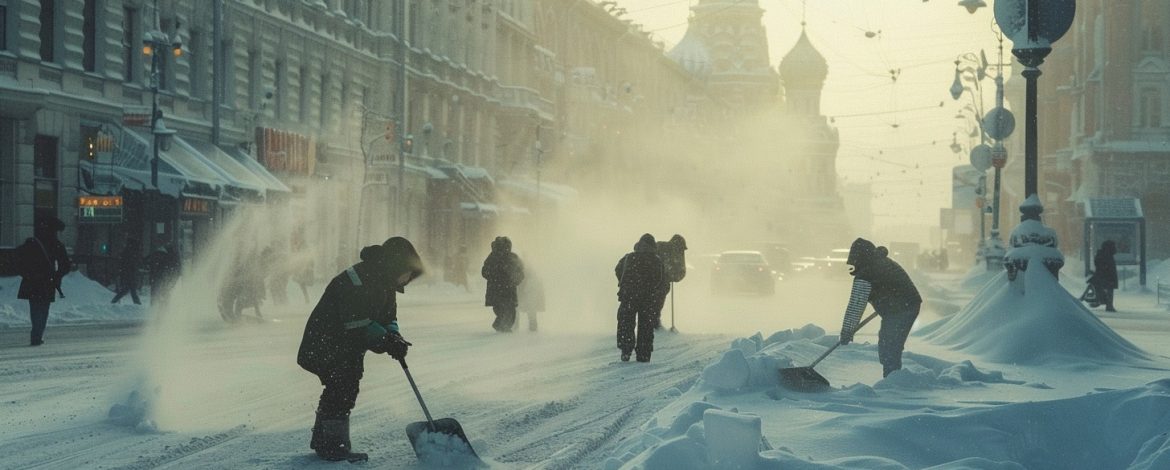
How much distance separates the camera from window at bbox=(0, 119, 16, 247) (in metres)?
29.9

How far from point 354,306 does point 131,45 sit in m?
27.9

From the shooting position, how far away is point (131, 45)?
3547 centimetres

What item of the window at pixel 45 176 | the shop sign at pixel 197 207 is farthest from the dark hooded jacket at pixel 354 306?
the shop sign at pixel 197 207

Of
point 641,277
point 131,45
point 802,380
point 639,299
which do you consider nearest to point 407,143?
point 131,45

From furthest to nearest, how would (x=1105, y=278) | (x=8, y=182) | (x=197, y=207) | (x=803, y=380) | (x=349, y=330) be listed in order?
(x=197, y=207) < (x=1105, y=278) < (x=8, y=182) < (x=803, y=380) < (x=349, y=330)

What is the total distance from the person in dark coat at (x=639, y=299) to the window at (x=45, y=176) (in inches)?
634

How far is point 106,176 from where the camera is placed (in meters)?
33.1

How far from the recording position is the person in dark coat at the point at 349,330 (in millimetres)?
9516

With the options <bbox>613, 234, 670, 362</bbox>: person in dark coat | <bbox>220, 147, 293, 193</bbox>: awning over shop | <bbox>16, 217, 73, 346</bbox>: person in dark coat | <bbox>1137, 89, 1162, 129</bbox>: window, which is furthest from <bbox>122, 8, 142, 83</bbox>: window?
<bbox>1137, 89, 1162, 129</bbox>: window

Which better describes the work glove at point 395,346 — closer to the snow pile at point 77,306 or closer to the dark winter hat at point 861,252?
the dark winter hat at point 861,252

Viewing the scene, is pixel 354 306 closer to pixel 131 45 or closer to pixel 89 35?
pixel 89 35

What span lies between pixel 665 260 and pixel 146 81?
51.9 feet

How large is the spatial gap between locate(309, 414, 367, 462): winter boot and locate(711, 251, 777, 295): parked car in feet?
128

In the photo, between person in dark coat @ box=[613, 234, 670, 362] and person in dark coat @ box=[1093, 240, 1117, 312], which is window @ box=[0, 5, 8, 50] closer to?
person in dark coat @ box=[613, 234, 670, 362]
